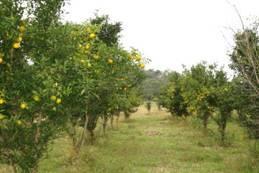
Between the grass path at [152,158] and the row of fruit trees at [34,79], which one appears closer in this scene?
the row of fruit trees at [34,79]

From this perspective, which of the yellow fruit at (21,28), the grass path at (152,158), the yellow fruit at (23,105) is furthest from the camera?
the grass path at (152,158)

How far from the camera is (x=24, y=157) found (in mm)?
7402

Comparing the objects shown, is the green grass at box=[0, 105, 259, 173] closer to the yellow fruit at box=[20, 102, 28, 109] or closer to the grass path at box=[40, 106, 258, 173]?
the grass path at box=[40, 106, 258, 173]

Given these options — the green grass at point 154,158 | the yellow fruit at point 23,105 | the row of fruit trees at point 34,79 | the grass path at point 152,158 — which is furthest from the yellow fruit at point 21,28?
the grass path at point 152,158

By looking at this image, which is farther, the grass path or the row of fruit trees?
the grass path

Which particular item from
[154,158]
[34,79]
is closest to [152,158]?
[154,158]

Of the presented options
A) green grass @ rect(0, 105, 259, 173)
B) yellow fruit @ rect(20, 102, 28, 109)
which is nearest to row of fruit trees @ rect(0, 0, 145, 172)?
yellow fruit @ rect(20, 102, 28, 109)

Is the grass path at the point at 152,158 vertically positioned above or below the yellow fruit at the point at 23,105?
below

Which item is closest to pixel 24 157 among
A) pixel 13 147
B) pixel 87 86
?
pixel 13 147

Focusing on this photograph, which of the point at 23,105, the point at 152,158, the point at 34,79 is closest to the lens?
the point at 23,105

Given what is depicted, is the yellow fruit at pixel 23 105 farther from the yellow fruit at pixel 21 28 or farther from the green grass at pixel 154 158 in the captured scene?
the green grass at pixel 154 158

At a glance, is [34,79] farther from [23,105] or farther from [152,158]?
[152,158]

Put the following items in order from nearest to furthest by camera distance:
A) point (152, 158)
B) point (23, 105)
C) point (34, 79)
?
point (23, 105), point (34, 79), point (152, 158)

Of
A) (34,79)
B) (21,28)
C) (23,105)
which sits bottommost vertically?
(23,105)
